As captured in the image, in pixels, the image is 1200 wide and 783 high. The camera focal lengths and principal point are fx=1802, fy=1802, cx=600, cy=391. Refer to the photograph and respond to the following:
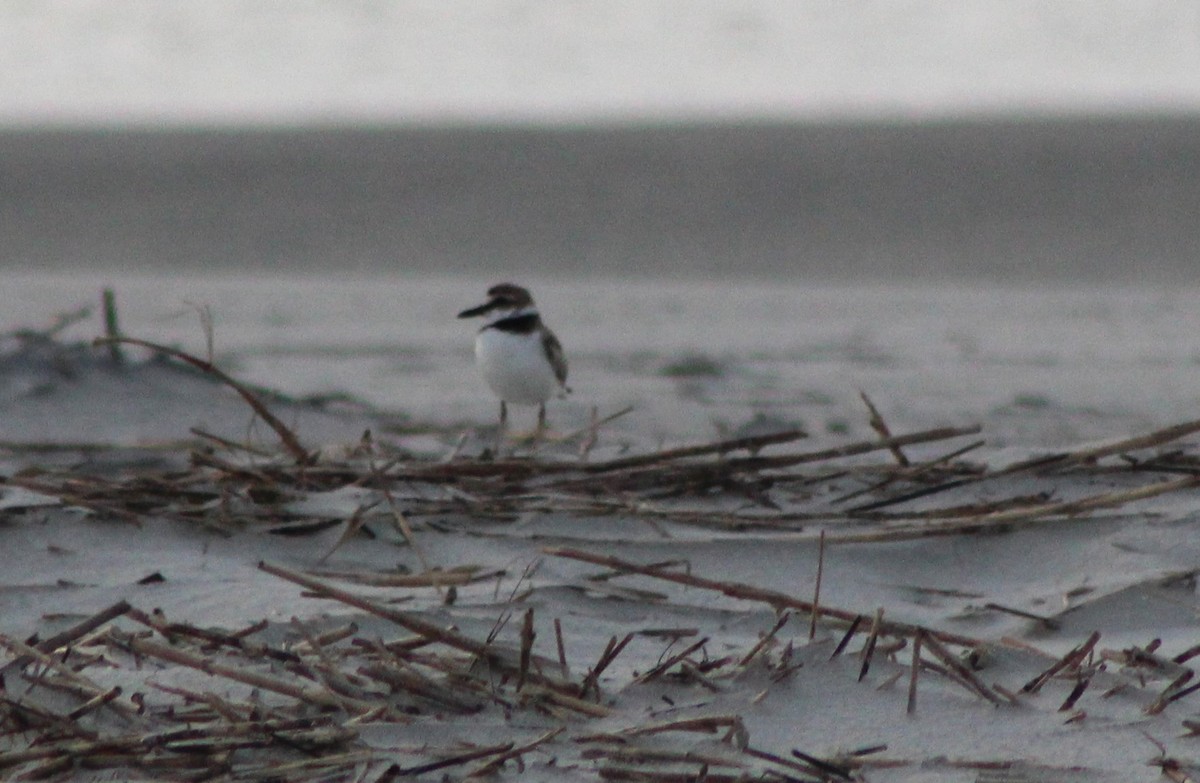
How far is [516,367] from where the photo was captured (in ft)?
21.2

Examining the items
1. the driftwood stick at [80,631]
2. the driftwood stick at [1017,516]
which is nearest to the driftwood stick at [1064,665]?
the driftwood stick at [1017,516]

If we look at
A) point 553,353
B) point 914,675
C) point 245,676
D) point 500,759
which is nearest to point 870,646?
point 914,675

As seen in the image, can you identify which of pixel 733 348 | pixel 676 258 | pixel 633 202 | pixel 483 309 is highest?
pixel 633 202

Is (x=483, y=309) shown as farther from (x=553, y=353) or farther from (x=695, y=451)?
(x=695, y=451)

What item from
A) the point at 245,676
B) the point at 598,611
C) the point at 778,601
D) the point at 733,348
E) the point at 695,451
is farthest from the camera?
the point at 733,348

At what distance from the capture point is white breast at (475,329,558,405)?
6492mm

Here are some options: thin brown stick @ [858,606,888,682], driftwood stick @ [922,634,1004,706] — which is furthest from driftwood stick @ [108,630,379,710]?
driftwood stick @ [922,634,1004,706]

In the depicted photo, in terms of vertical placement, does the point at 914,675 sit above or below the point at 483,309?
below

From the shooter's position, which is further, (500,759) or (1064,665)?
(1064,665)

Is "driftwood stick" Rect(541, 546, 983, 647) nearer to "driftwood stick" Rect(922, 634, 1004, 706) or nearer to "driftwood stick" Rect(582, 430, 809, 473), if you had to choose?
"driftwood stick" Rect(922, 634, 1004, 706)

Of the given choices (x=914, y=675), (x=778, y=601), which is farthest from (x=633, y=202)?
(x=914, y=675)

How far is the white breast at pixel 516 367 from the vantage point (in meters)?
6.49

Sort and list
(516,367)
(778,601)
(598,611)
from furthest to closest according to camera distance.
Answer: (516,367)
(598,611)
(778,601)

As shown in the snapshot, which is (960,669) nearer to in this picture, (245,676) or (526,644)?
(526,644)
